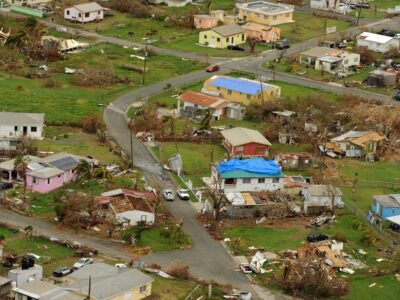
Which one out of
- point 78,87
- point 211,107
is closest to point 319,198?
point 211,107

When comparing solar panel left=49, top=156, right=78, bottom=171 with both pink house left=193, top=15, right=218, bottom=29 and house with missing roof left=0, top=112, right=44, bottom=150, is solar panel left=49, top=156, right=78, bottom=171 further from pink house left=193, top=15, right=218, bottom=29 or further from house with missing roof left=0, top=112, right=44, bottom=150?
pink house left=193, top=15, right=218, bottom=29

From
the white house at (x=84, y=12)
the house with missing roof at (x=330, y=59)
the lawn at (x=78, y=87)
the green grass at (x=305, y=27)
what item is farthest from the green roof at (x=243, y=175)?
the white house at (x=84, y=12)

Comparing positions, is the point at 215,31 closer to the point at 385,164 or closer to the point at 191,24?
the point at 191,24

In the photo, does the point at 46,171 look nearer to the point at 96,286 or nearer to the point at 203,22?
the point at 96,286

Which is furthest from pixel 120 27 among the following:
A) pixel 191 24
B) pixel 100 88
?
pixel 100 88

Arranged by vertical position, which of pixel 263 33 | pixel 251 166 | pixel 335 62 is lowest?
pixel 263 33

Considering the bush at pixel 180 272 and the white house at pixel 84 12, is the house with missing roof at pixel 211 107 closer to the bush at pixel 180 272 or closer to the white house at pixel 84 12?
Answer: the bush at pixel 180 272
